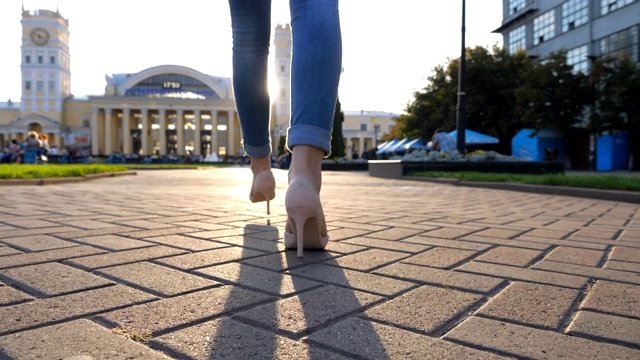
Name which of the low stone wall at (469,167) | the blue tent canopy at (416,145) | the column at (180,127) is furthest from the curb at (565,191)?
the column at (180,127)

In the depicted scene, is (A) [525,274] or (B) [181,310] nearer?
(B) [181,310]

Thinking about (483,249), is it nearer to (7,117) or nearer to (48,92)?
(48,92)

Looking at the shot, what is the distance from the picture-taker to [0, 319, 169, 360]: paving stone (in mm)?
897

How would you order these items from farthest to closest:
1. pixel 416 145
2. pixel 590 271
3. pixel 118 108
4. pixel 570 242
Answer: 1. pixel 118 108
2. pixel 416 145
3. pixel 570 242
4. pixel 590 271

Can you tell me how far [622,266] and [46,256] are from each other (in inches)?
85.9

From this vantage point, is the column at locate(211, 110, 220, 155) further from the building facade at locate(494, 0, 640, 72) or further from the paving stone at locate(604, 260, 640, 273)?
the paving stone at locate(604, 260, 640, 273)

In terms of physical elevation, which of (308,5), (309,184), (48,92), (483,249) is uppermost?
(48,92)

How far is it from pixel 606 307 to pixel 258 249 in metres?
1.27

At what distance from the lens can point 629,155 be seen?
24812mm

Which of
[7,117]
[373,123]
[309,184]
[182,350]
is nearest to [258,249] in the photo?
[309,184]

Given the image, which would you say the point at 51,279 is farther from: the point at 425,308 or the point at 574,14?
the point at 574,14

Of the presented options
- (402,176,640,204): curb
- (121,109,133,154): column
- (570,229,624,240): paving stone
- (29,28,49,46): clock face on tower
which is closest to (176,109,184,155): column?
(121,109,133,154): column

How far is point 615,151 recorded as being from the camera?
2484 cm

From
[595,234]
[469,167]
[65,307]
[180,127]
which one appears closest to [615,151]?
[469,167]
